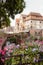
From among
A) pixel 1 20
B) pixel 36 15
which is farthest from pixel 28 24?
pixel 1 20

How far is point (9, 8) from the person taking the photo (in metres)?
27.8

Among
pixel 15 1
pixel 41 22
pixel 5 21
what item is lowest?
pixel 41 22

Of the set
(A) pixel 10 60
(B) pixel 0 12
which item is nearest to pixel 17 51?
(A) pixel 10 60

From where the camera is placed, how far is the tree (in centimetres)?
2733

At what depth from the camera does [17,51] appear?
9.16 m

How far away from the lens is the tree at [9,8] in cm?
2733

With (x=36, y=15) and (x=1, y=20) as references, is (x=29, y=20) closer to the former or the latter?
(x=36, y=15)

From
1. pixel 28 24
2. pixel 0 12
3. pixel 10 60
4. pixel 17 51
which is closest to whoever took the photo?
pixel 10 60

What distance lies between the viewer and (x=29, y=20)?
90312 millimetres

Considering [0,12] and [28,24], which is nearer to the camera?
[0,12]

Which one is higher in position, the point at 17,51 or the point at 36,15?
the point at 17,51

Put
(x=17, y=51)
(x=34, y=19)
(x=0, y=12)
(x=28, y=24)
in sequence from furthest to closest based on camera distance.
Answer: (x=34, y=19)
(x=28, y=24)
(x=0, y=12)
(x=17, y=51)

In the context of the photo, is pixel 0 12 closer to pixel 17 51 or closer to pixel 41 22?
pixel 17 51

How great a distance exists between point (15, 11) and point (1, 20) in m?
2.33
